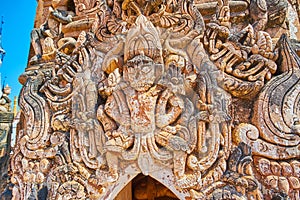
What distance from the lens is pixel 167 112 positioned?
2.99m

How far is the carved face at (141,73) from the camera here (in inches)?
119

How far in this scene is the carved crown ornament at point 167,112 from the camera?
2.79m

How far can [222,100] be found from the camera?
116 inches

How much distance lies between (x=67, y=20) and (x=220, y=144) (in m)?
2.49

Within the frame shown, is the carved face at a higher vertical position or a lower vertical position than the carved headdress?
lower

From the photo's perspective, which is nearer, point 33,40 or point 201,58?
point 201,58

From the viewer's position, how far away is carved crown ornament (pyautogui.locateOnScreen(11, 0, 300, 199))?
9.16 ft

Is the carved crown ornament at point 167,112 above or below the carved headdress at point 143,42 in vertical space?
below

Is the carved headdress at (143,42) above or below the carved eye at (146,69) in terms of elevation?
above

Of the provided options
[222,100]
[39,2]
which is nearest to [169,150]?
[222,100]

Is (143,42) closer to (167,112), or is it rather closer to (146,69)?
(146,69)

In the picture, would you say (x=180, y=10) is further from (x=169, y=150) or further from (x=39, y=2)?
(x=39, y=2)

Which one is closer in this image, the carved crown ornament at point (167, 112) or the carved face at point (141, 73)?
the carved crown ornament at point (167, 112)

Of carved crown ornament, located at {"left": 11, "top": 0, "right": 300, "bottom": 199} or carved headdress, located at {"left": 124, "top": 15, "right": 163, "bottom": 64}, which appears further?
carved headdress, located at {"left": 124, "top": 15, "right": 163, "bottom": 64}
